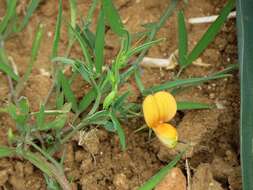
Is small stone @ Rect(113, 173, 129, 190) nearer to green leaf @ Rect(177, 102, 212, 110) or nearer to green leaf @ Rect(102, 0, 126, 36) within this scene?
green leaf @ Rect(177, 102, 212, 110)

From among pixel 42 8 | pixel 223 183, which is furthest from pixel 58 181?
pixel 42 8

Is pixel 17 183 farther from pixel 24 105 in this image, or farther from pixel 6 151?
pixel 24 105

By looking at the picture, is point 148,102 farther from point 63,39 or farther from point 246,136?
point 63,39

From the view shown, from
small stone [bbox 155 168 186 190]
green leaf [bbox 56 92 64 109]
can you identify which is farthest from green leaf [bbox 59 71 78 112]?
small stone [bbox 155 168 186 190]

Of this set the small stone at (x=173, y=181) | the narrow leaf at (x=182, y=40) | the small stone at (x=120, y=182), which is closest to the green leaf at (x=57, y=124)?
the small stone at (x=120, y=182)

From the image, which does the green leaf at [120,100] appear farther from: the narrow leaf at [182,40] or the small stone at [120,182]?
the narrow leaf at [182,40]

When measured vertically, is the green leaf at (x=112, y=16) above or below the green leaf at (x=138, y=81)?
above
